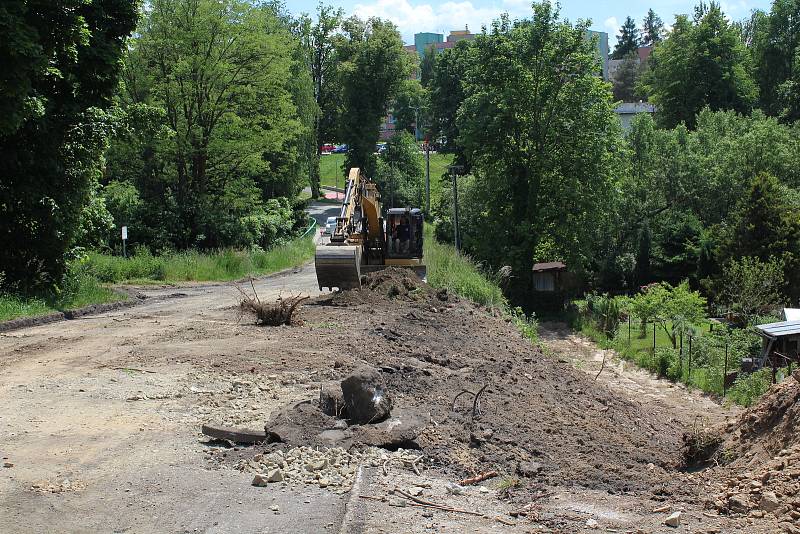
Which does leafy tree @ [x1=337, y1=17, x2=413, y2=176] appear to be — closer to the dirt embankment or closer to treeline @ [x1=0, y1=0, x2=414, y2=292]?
treeline @ [x1=0, y1=0, x2=414, y2=292]

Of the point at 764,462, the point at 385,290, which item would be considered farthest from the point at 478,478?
the point at 385,290

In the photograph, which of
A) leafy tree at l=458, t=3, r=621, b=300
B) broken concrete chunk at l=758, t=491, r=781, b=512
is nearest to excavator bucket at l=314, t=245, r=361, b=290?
broken concrete chunk at l=758, t=491, r=781, b=512

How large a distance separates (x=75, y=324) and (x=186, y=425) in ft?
31.7

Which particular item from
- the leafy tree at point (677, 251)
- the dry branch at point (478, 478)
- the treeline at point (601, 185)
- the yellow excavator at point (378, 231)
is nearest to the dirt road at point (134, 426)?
the dry branch at point (478, 478)

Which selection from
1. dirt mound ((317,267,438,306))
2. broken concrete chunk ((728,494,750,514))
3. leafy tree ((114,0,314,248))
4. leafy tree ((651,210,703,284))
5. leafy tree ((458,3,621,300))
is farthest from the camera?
leafy tree ((651,210,703,284))

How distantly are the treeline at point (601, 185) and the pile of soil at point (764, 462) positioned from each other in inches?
902

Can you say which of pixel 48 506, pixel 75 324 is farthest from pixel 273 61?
pixel 48 506

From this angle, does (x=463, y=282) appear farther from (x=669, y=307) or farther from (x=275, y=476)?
(x=275, y=476)

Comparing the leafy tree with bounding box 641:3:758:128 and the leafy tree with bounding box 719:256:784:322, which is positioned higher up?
the leafy tree with bounding box 641:3:758:128

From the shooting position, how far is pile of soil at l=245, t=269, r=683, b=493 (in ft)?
32.6

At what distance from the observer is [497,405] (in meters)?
12.3

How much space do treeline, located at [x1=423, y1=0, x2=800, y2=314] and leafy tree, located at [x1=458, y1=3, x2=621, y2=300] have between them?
60 millimetres

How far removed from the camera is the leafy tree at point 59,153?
66.8ft

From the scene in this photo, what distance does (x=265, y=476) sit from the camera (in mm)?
8719
